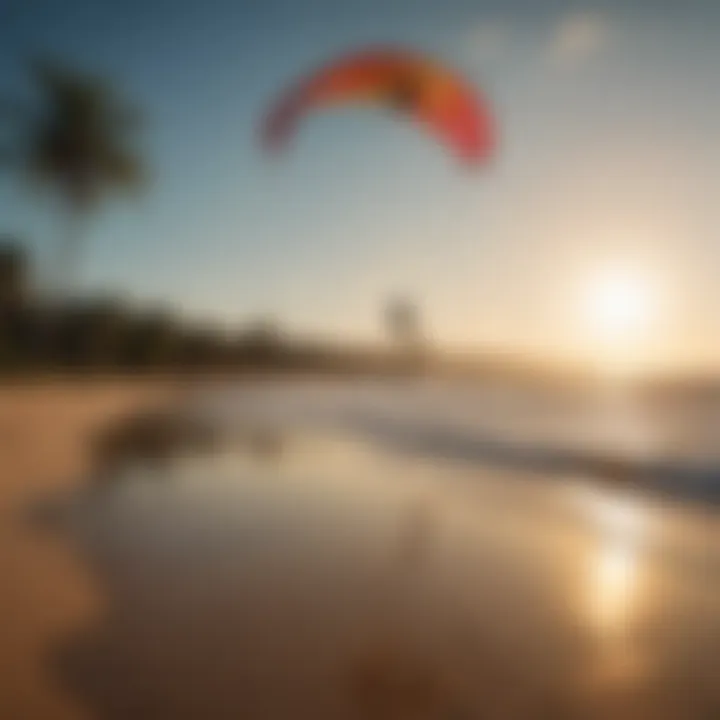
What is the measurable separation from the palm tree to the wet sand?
62 centimetres

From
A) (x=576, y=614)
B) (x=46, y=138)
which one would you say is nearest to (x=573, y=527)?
(x=576, y=614)

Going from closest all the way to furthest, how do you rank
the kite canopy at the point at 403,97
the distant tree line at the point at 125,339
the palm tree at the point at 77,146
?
the kite canopy at the point at 403,97 → the palm tree at the point at 77,146 → the distant tree line at the point at 125,339

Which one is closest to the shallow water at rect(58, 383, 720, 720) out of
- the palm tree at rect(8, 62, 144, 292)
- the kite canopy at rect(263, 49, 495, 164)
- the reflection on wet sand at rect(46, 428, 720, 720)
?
the reflection on wet sand at rect(46, 428, 720, 720)

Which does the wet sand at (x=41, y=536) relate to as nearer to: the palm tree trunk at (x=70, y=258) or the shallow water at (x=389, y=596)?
the shallow water at (x=389, y=596)

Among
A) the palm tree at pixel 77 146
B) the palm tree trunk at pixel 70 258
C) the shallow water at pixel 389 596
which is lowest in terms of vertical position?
the shallow water at pixel 389 596

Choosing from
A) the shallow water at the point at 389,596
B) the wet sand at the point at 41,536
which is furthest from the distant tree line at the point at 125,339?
the shallow water at the point at 389,596

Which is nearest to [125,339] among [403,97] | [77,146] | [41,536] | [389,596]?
[77,146]

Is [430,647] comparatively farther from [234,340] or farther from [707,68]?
[707,68]

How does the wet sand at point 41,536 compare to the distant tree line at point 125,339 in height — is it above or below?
below

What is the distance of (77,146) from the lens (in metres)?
2.81

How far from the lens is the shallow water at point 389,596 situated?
1.10m

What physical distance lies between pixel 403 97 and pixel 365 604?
1.49 metres

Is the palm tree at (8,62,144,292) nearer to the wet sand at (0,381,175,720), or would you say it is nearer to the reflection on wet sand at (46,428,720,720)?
the wet sand at (0,381,175,720)

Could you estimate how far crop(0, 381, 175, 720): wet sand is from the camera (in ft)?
3.61
